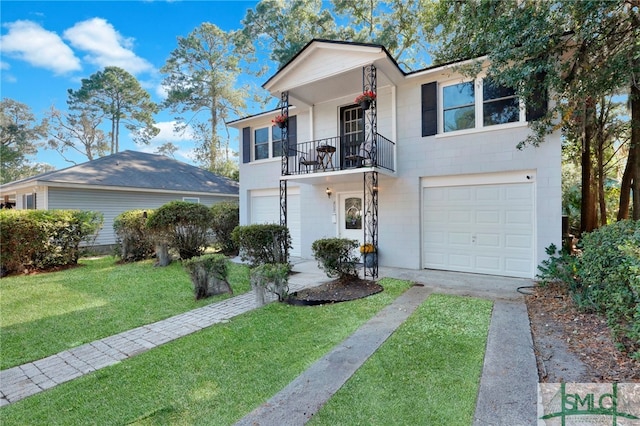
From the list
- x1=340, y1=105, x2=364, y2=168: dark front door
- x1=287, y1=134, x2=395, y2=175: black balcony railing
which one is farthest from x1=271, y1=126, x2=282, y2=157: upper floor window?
x1=340, y1=105, x2=364, y2=168: dark front door

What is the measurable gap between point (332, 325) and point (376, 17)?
16.5 meters

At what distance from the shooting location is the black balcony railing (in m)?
8.23

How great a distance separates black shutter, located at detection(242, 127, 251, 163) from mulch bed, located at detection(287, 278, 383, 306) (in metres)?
7.21

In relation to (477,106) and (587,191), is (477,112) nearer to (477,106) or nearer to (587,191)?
(477,106)

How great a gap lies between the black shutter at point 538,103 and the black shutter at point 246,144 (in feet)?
30.1

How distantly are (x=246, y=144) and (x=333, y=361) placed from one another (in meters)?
10.3

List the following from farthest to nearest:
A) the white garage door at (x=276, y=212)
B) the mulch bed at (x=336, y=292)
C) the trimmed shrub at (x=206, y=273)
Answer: the white garage door at (x=276, y=212) → the trimmed shrub at (x=206, y=273) → the mulch bed at (x=336, y=292)

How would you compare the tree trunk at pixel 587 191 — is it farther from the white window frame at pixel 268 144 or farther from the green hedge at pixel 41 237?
the green hedge at pixel 41 237

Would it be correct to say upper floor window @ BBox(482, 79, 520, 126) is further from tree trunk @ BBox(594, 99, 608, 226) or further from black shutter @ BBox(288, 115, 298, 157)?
black shutter @ BBox(288, 115, 298, 157)

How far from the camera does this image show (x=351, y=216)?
973 cm

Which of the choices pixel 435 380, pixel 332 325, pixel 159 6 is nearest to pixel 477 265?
pixel 332 325

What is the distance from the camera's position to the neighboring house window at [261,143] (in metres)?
11.7

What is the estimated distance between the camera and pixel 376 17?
1573 centimetres

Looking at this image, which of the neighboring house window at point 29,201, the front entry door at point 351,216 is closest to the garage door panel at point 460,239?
the front entry door at point 351,216
